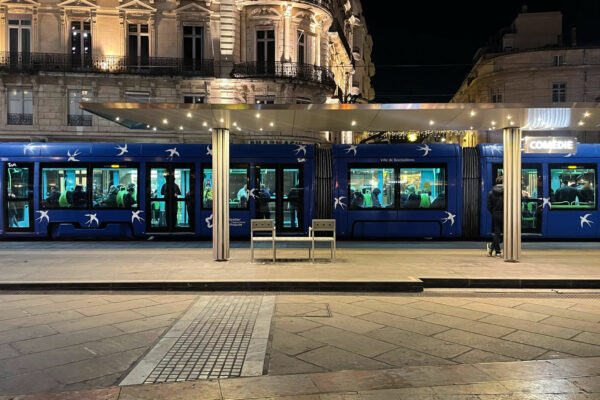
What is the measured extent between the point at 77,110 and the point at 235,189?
1681 centimetres

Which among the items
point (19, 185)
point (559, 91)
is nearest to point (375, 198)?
point (19, 185)

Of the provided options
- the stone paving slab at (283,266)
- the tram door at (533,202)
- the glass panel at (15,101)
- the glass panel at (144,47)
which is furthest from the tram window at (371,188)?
the glass panel at (15,101)

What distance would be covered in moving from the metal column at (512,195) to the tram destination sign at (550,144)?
78 centimetres

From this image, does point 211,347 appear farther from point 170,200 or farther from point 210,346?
point 170,200

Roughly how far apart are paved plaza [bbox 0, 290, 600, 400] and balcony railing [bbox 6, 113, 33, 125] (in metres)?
22.8

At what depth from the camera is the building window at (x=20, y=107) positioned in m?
27.9

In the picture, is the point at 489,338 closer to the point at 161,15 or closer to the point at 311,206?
the point at 311,206

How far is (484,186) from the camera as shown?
52.2 ft

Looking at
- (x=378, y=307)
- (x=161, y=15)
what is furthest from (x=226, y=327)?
(x=161, y=15)

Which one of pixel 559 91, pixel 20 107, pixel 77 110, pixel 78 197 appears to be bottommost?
pixel 78 197

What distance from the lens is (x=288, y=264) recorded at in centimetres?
1126

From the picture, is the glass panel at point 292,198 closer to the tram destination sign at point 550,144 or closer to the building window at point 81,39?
the tram destination sign at point 550,144

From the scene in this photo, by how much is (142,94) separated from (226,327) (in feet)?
81.4

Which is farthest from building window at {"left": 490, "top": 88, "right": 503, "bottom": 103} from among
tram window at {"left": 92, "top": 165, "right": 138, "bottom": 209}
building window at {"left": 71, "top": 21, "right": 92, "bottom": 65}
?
tram window at {"left": 92, "top": 165, "right": 138, "bottom": 209}
